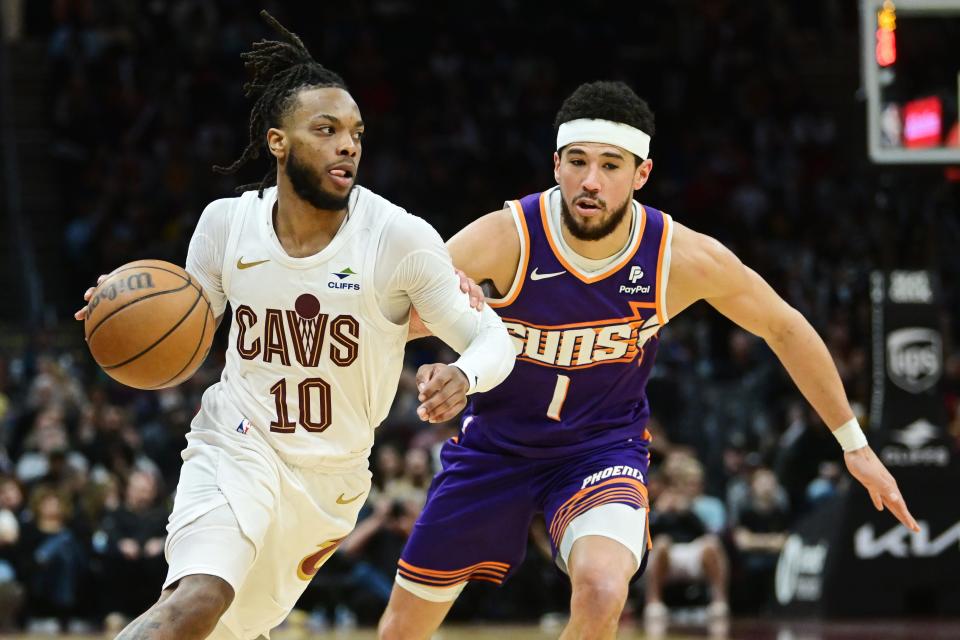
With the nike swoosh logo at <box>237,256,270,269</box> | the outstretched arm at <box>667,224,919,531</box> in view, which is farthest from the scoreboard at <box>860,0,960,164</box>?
the nike swoosh logo at <box>237,256,270,269</box>

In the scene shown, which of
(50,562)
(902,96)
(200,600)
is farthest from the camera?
(50,562)

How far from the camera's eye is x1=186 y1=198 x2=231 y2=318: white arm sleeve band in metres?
5.21

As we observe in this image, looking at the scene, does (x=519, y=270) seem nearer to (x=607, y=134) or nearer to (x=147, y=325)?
(x=607, y=134)

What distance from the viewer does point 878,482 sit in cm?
579

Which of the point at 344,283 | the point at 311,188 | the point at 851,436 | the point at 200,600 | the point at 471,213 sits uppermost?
the point at 471,213

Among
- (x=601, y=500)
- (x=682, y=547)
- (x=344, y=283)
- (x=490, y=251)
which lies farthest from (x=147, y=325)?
(x=682, y=547)

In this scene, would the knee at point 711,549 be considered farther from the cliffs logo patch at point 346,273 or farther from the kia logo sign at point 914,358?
the cliffs logo patch at point 346,273

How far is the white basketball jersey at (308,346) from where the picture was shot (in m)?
5.03

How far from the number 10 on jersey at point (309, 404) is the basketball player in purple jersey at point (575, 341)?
3.26 feet

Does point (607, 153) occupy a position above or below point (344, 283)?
above

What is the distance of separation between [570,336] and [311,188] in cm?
128

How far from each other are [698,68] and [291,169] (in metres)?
15.0

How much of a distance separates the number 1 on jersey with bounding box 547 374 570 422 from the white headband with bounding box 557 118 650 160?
0.92m

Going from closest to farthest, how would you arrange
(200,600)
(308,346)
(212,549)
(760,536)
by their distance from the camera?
(200,600) < (212,549) < (308,346) < (760,536)
